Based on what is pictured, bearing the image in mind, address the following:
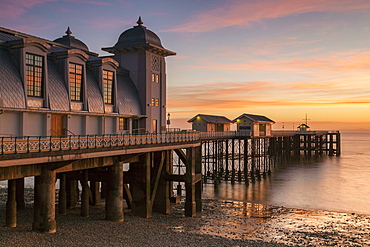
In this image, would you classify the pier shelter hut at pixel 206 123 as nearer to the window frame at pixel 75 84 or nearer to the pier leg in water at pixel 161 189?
the pier leg in water at pixel 161 189

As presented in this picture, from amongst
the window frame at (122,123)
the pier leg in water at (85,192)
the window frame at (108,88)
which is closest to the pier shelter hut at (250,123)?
the window frame at (122,123)

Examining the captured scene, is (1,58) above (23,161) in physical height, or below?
above

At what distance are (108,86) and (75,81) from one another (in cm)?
341

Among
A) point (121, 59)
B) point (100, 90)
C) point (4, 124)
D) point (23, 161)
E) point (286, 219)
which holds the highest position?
point (121, 59)

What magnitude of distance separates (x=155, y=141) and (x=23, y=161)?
33.9 feet

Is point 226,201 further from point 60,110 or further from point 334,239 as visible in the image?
point 60,110

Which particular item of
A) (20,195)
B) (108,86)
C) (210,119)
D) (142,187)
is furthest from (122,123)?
(210,119)

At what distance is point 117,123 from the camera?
26.8 metres

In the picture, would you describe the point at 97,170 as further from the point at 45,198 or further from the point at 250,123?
the point at 250,123

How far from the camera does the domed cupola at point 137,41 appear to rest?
98.6 ft

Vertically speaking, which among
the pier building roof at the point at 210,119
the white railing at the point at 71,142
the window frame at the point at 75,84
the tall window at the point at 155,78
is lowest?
Answer: the white railing at the point at 71,142

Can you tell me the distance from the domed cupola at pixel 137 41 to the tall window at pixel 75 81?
26.1 feet

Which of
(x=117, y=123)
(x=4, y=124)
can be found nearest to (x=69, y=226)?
(x=4, y=124)

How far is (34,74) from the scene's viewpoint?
65.6 ft
